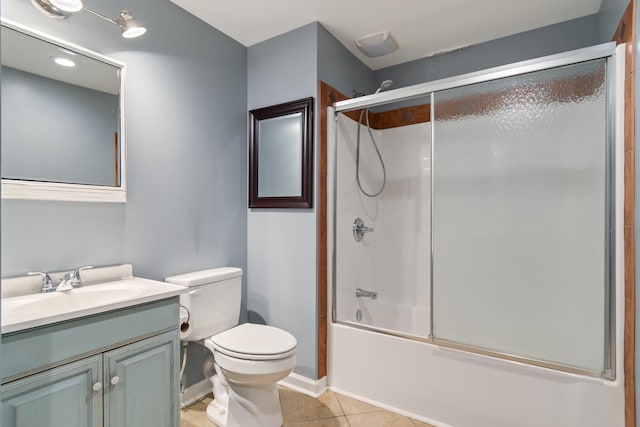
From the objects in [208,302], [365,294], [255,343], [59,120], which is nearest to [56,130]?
[59,120]

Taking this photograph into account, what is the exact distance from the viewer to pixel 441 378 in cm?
188

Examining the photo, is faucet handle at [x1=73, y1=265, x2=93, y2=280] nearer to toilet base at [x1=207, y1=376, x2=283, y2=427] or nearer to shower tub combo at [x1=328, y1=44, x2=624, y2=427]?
A: toilet base at [x1=207, y1=376, x2=283, y2=427]

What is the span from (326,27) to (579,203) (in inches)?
72.6

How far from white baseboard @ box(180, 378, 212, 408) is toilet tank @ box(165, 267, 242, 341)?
0.40 meters

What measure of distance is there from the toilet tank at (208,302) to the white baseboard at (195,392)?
40cm

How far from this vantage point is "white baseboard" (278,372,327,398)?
222 cm

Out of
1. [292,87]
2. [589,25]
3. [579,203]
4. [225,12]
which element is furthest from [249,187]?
[589,25]

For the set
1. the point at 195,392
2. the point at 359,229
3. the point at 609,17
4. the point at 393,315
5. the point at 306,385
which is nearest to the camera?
the point at 609,17

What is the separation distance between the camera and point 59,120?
1.53 metres

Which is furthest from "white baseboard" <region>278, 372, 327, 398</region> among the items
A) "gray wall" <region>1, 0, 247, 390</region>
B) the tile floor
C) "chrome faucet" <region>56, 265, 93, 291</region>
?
"chrome faucet" <region>56, 265, 93, 291</region>

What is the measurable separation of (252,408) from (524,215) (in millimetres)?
1759

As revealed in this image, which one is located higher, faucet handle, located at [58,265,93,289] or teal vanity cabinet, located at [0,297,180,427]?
faucet handle, located at [58,265,93,289]

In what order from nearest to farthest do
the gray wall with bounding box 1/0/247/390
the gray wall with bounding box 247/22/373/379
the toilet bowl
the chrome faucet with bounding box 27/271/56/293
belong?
the chrome faucet with bounding box 27/271/56/293
the gray wall with bounding box 1/0/247/390
the toilet bowl
the gray wall with bounding box 247/22/373/379

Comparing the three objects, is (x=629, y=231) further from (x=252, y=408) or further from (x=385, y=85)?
(x=252, y=408)
